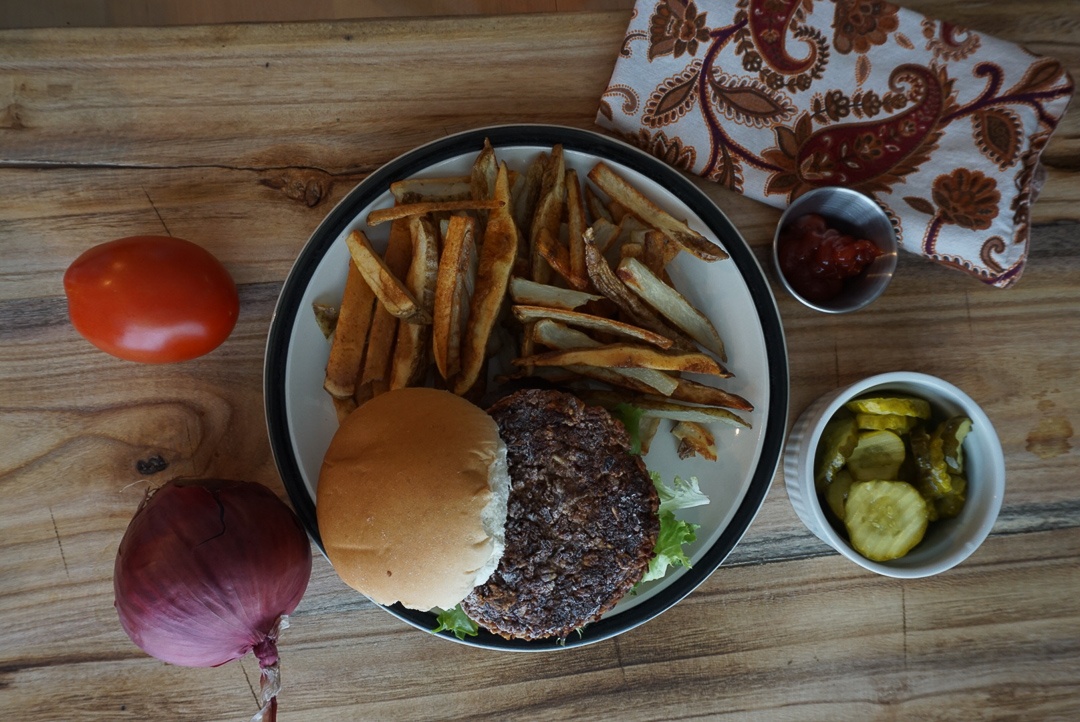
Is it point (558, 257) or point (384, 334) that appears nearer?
point (558, 257)

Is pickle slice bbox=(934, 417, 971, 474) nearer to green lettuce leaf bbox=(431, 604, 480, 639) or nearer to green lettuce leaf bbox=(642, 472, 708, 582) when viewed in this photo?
green lettuce leaf bbox=(642, 472, 708, 582)

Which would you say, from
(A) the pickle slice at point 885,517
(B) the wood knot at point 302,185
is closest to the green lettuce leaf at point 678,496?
(A) the pickle slice at point 885,517

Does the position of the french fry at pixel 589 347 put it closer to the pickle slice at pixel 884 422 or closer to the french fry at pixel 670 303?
the french fry at pixel 670 303

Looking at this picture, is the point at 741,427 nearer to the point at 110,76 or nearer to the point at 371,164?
the point at 371,164

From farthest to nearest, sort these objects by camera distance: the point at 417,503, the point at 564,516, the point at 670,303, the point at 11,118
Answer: the point at 11,118 → the point at 670,303 → the point at 564,516 → the point at 417,503

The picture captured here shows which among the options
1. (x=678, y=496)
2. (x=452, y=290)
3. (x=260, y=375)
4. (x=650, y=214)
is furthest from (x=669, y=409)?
(x=260, y=375)

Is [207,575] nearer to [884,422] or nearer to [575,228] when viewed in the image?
[575,228]

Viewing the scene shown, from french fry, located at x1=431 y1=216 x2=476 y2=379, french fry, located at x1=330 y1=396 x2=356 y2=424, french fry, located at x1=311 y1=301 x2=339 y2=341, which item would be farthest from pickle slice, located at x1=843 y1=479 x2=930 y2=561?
french fry, located at x1=311 y1=301 x2=339 y2=341

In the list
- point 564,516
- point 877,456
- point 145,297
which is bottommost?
point 564,516
